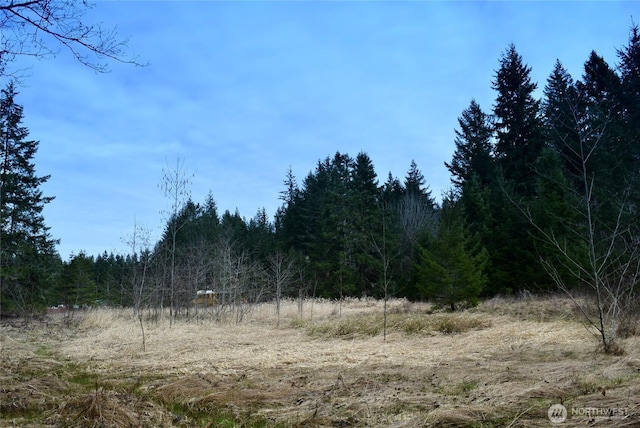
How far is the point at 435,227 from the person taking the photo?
32562 millimetres

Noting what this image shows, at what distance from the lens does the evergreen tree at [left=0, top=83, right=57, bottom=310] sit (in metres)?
20.7

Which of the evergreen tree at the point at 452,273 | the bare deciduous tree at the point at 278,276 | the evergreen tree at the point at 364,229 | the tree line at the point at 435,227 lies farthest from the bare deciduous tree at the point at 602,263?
the evergreen tree at the point at 364,229

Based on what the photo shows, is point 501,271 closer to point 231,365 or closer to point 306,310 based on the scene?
point 306,310

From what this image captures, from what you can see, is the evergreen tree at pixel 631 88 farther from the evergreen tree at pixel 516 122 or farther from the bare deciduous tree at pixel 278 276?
the bare deciduous tree at pixel 278 276

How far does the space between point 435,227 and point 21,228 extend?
2640cm

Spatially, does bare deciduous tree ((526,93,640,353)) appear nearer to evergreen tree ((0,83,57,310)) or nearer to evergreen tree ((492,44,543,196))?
evergreen tree ((492,44,543,196))

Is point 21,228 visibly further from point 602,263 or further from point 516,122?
point 516,122

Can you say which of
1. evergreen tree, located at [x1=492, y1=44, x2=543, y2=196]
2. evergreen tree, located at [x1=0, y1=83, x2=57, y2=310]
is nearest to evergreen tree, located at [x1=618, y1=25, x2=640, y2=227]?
evergreen tree, located at [x1=492, y1=44, x2=543, y2=196]

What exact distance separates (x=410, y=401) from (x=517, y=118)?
3247 cm

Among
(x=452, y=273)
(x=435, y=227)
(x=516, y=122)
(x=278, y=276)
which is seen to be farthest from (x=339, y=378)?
(x=516, y=122)

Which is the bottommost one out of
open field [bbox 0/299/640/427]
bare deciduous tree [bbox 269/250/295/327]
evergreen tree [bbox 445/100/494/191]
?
open field [bbox 0/299/640/427]

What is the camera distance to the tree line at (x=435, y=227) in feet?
55.5

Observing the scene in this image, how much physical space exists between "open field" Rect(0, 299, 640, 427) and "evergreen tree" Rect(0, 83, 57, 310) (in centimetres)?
1170

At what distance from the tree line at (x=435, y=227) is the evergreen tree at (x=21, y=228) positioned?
63mm
